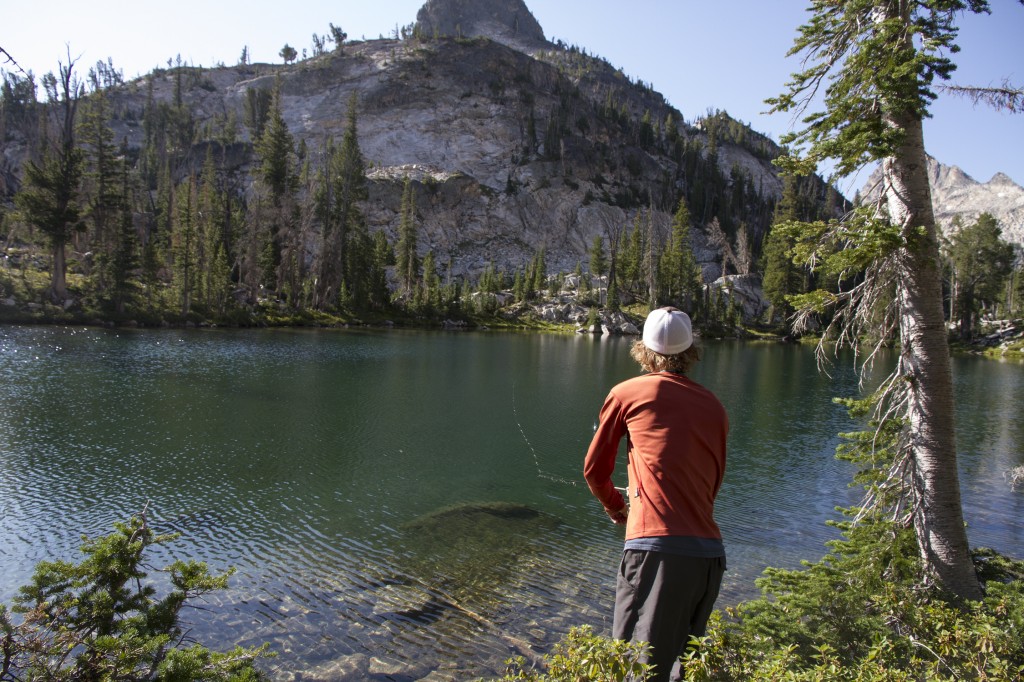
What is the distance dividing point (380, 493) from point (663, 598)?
1292cm

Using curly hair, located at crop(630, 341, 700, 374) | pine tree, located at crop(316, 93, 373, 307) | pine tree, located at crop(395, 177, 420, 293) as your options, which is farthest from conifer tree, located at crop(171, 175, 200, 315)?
curly hair, located at crop(630, 341, 700, 374)

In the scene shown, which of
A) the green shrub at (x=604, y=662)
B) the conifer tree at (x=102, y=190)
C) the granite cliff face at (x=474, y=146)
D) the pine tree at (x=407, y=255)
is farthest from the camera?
the granite cliff face at (x=474, y=146)

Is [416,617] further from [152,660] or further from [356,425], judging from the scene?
[356,425]

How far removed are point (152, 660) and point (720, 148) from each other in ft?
633

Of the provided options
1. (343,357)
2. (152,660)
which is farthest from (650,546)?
(343,357)

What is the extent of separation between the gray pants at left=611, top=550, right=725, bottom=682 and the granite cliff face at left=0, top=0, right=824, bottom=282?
349 feet

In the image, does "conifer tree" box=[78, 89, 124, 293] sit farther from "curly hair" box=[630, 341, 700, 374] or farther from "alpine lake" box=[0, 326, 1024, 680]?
"curly hair" box=[630, 341, 700, 374]

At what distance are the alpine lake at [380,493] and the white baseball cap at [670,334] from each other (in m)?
6.23

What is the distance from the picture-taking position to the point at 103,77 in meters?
166

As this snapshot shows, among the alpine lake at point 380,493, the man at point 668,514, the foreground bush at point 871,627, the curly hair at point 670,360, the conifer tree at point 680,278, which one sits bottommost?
the alpine lake at point 380,493

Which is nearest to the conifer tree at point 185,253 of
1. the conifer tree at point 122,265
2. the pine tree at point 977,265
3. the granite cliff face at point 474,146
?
the conifer tree at point 122,265

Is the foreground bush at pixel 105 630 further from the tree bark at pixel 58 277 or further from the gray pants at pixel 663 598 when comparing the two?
the tree bark at pixel 58 277

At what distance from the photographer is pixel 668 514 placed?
3.68 meters

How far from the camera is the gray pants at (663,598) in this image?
11.9 feet
